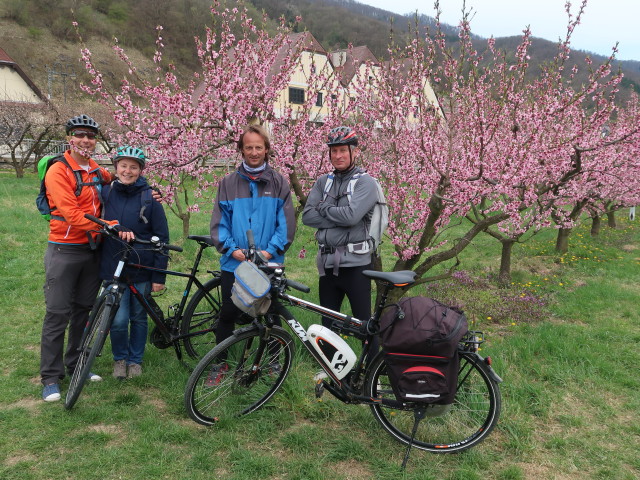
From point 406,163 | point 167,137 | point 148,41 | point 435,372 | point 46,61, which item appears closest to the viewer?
point 435,372

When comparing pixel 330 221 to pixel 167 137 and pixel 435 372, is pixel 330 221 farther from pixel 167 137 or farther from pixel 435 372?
pixel 167 137

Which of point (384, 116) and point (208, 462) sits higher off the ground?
point (384, 116)

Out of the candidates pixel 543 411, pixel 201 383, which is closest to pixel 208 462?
pixel 201 383

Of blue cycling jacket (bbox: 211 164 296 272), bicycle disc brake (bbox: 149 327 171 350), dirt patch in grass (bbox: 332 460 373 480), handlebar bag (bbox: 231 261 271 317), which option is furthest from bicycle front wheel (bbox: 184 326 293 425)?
bicycle disc brake (bbox: 149 327 171 350)

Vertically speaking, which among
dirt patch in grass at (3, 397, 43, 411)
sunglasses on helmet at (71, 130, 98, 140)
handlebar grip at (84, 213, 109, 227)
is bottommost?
dirt patch in grass at (3, 397, 43, 411)

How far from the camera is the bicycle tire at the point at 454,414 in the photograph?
3104 mm

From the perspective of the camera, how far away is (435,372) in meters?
2.86

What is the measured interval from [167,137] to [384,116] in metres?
3.04

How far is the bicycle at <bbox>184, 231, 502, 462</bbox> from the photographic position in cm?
311

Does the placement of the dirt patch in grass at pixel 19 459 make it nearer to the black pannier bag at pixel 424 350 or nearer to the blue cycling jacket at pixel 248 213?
the blue cycling jacket at pixel 248 213

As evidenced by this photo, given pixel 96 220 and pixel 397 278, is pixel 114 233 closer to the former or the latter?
pixel 96 220

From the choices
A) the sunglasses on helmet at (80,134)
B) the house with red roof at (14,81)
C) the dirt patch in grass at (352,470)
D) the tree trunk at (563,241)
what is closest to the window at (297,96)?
the sunglasses on helmet at (80,134)

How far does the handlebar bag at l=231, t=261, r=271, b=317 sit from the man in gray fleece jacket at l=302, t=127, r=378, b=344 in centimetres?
69

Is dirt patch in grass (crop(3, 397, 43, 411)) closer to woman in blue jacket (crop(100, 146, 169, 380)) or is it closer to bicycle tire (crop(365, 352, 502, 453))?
woman in blue jacket (crop(100, 146, 169, 380))
